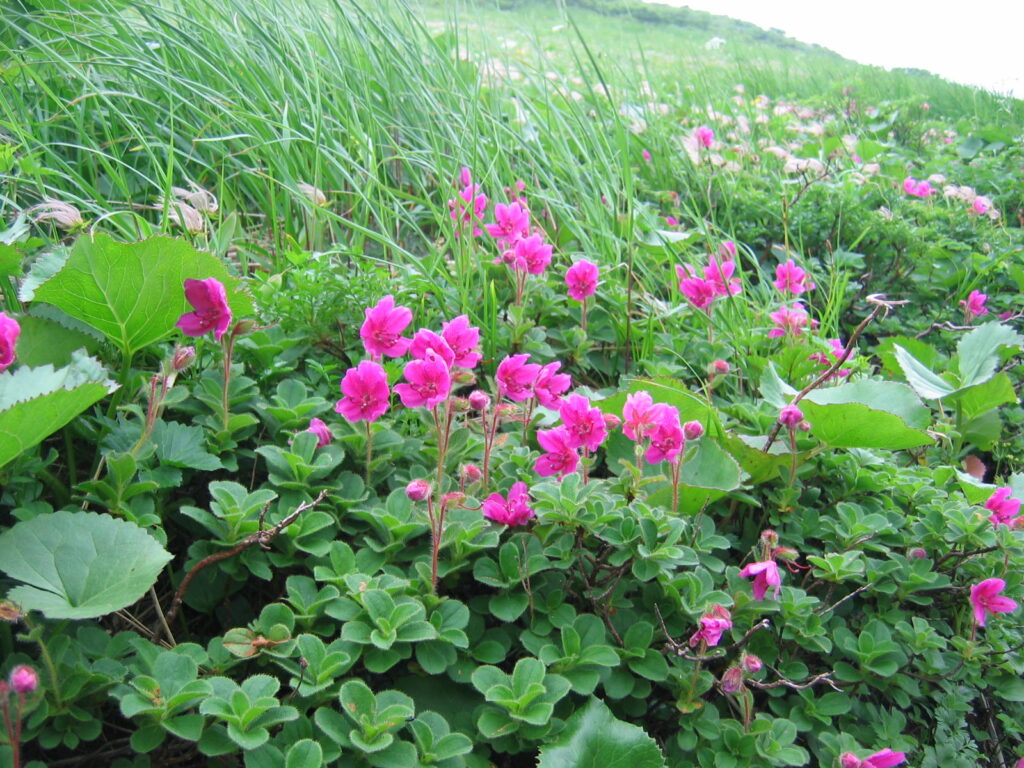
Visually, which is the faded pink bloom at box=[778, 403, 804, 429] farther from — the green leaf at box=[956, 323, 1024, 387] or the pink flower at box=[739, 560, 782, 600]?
the green leaf at box=[956, 323, 1024, 387]

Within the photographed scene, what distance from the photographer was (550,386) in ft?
4.84

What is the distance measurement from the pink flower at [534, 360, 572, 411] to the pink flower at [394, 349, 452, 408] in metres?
0.26

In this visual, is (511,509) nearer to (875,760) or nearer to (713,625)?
(713,625)

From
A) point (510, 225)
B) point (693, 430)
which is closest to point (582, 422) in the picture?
point (693, 430)

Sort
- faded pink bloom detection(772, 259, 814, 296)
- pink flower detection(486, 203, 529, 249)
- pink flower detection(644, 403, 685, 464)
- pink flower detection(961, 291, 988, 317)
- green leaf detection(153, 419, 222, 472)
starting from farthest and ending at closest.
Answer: pink flower detection(961, 291, 988, 317) → faded pink bloom detection(772, 259, 814, 296) → pink flower detection(486, 203, 529, 249) → pink flower detection(644, 403, 685, 464) → green leaf detection(153, 419, 222, 472)

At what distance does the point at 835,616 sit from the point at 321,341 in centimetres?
123

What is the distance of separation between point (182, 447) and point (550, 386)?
→ 66 cm

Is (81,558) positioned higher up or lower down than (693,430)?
lower down

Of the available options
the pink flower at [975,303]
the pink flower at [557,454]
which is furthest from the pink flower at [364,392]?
the pink flower at [975,303]

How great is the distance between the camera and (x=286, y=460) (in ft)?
4.29

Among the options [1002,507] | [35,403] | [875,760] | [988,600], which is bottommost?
[875,760]

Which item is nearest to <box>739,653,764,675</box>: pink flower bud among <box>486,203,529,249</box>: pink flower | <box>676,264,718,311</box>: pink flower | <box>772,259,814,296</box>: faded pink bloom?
<box>676,264,718,311</box>: pink flower

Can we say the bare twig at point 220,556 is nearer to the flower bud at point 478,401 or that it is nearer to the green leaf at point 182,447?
the green leaf at point 182,447

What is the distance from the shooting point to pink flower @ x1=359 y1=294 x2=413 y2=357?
1.42m
